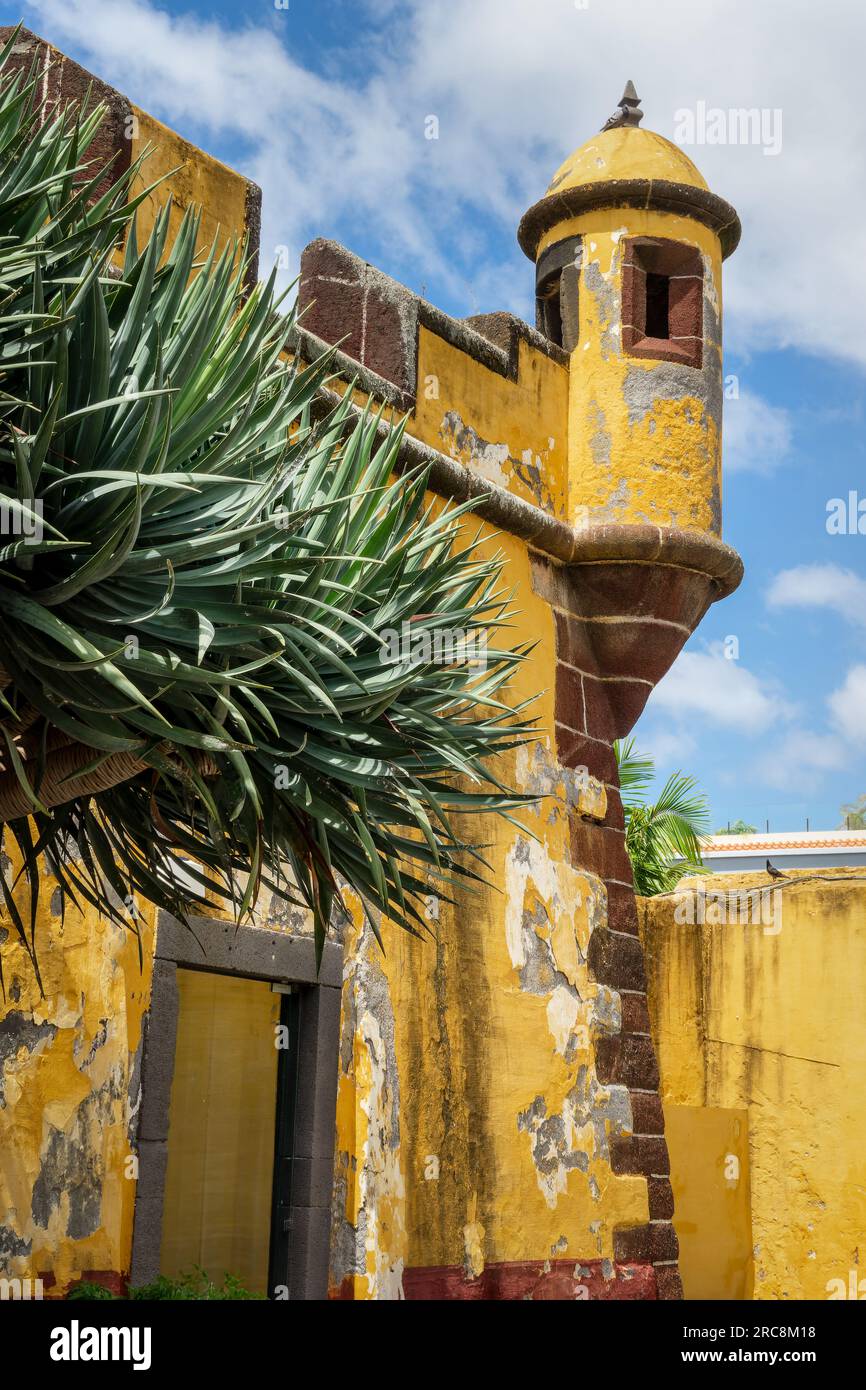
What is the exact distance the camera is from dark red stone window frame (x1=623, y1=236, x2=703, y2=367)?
911 cm

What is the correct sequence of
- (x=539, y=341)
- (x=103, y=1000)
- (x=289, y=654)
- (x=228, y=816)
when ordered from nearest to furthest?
(x=289, y=654) < (x=228, y=816) < (x=103, y=1000) < (x=539, y=341)

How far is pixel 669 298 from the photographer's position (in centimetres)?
943

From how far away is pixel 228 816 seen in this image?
13.5ft

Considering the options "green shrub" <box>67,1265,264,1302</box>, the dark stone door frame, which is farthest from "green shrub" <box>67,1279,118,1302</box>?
the dark stone door frame

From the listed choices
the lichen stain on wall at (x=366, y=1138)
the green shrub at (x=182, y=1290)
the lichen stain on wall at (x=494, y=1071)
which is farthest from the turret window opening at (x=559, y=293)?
the green shrub at (x=182, y=1290)

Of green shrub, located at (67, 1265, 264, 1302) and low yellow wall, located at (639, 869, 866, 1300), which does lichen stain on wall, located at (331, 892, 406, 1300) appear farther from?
low yellow wall, located at (639, 869, 866, 1300)

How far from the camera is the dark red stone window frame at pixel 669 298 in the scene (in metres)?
9.11

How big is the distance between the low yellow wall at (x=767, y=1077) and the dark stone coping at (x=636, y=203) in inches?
179

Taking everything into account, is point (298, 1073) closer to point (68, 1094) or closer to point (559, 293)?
point (68, 1094)

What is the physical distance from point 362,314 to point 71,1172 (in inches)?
165

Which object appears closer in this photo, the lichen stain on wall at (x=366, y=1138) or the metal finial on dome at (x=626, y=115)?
the lichen stain on wall at (x=366, y=1138)

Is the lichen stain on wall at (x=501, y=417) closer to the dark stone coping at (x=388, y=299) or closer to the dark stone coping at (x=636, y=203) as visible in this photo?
the dark stone coping at (x=388, y=299)
